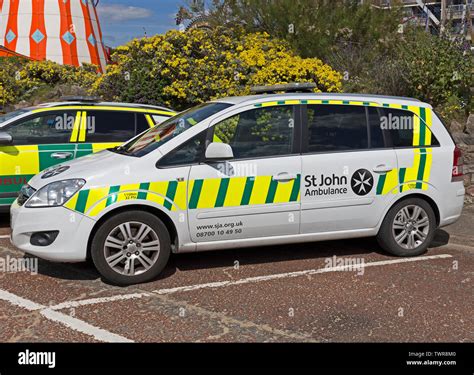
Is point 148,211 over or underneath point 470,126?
underneath

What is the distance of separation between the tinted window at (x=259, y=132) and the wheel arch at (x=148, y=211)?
85 centimetres

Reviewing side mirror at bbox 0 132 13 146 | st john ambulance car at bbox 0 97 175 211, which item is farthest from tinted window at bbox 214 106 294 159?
side mirror at bbox 0 132 13 146

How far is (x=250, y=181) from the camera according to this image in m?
5.06

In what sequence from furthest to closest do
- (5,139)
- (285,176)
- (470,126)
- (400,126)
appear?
1. (470,126)
2. (5,139)
3. (400,126)
4. (285,176)

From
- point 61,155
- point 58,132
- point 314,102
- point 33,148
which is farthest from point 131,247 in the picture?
point 58,132

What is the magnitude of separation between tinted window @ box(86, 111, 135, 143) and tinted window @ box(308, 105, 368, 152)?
283 centimetres

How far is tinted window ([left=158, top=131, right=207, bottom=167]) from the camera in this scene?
4.92 meters

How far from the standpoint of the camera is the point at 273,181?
5.13m

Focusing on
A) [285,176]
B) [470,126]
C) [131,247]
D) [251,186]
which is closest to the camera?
[131,247]

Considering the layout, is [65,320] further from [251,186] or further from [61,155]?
[61,155]

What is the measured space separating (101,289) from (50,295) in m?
0.42

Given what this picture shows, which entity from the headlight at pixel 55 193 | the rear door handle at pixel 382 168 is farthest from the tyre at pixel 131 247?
the rear door handle at pixel 382 168

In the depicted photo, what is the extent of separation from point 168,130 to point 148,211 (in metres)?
0.92
